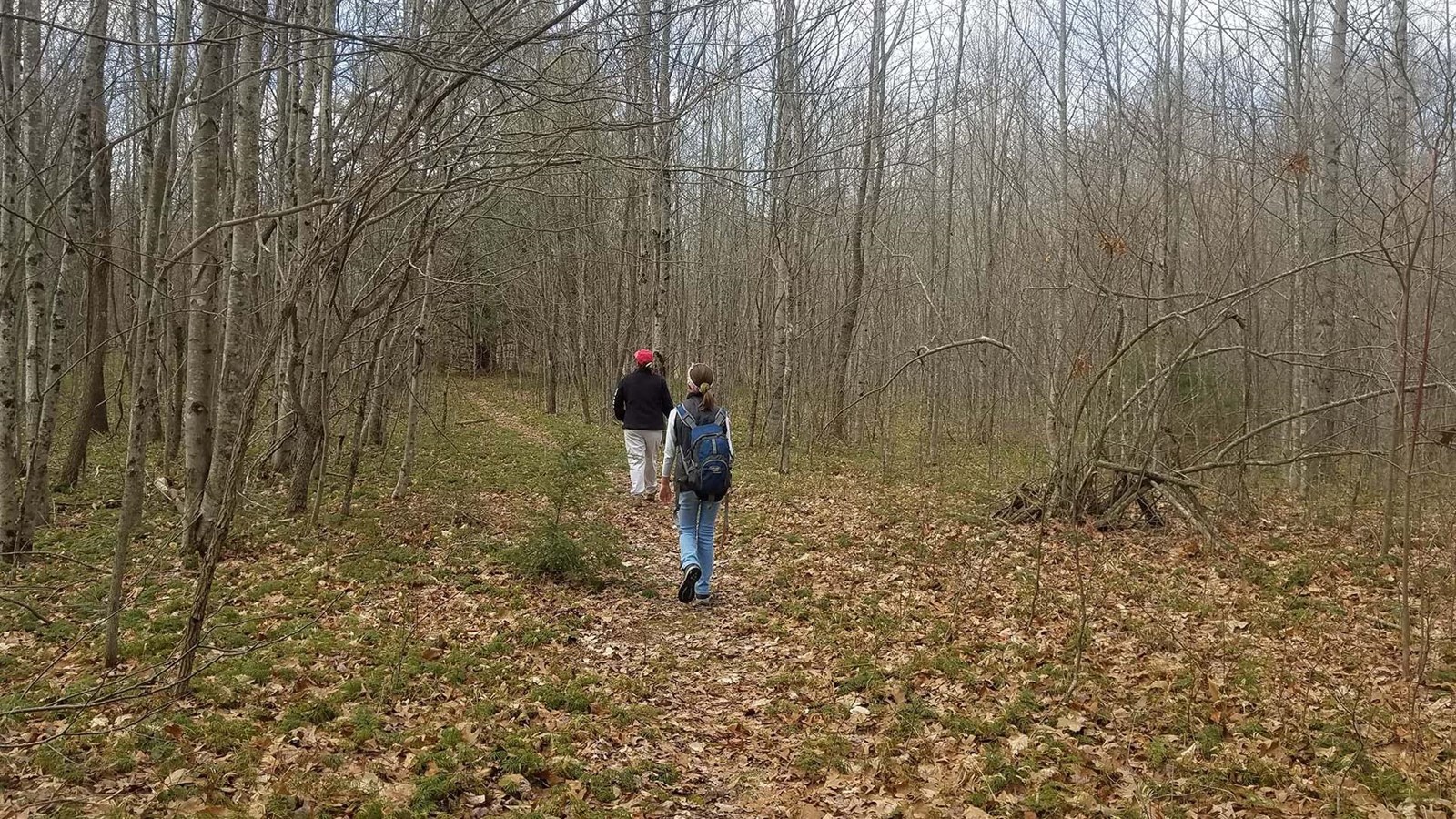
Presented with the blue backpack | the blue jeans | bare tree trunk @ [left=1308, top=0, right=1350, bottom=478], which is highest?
bare tree trunk @ [left=1308, top=0, right=1350, bottom=478]

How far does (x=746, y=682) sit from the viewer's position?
16.8ft

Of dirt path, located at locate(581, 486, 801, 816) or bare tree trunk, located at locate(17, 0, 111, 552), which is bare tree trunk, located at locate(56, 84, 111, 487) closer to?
bare tree trunk, located at locate(17, 0, 111, 552)

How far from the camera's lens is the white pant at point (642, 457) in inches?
390

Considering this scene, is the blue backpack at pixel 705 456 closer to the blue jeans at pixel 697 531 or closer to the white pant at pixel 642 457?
the blue jeans at pixel 697 531

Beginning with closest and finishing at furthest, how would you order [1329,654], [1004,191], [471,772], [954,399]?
[471,772] < [1329,654] < [1004,191] < [954,399]

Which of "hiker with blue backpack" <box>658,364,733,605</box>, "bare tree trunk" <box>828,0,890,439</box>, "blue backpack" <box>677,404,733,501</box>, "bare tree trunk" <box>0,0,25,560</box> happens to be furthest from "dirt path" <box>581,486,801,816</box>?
"bare tree trunk" <box>828,0,890,439</box>

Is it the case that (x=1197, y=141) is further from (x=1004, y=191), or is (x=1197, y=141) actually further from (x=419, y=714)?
(x=419, y=714)

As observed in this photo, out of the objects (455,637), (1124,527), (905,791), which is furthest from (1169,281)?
(455,637)

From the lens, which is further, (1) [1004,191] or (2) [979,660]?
(1) [1004,191]

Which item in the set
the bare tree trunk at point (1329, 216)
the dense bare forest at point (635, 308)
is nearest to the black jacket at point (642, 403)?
the dense bare forest at point (635, 308)

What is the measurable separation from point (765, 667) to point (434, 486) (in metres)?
6.39

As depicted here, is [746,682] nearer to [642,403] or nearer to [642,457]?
[642,403]

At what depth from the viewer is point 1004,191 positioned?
1600cm

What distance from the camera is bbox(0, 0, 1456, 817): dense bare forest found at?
4285 mm
